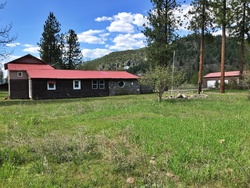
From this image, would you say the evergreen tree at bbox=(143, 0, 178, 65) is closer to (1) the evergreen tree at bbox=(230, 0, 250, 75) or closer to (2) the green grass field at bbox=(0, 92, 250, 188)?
(1) the evergreen tree at bbox=(230, 0, 250, 75)

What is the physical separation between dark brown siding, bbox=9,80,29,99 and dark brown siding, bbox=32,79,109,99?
2.90 m

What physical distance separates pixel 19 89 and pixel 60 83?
492cm

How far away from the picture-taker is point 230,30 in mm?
30453

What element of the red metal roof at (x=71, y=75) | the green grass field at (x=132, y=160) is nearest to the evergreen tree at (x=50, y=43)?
the red metal roof at (x=71, y=75)

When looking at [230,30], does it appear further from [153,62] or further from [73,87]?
[73,87]

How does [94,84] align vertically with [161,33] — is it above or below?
below

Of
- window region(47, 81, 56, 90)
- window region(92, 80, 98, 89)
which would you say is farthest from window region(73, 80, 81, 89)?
window region(47, 81, 56, 90)

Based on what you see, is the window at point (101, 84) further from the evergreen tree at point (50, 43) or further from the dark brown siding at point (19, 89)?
the evergreen tree at point (50, 43)

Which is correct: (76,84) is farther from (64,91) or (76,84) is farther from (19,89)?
(19,89)

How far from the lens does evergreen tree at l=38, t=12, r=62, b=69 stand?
4209cm

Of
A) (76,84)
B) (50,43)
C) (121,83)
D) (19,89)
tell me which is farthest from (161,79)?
(50,43)

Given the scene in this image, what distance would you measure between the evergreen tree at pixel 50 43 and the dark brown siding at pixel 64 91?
58.2ft

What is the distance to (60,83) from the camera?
85.9 ft

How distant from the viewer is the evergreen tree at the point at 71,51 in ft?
148
